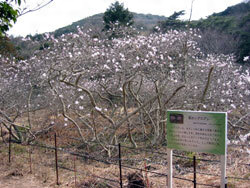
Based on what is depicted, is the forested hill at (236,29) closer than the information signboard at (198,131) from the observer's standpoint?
No

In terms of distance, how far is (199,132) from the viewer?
11.3 feet

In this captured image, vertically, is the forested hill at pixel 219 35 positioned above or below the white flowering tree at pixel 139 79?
above

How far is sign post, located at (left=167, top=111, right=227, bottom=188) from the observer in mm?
3285

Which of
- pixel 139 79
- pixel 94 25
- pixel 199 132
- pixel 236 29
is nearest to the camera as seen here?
pixel 199 132

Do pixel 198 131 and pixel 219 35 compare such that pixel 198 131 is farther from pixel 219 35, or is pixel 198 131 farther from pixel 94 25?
pixel 219 35

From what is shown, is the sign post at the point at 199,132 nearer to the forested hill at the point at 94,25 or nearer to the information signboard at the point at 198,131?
the information signboard at the point at 198,131

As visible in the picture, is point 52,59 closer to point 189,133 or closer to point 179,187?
point 179,187

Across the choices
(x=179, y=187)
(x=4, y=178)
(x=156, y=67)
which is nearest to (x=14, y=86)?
(x=4, y=178)

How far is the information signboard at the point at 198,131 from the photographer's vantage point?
329 centimetres

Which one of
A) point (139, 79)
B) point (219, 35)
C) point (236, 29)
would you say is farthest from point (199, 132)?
point (236, 29)

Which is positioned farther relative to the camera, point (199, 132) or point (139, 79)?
point (139, 79)

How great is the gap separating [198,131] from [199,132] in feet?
0.06

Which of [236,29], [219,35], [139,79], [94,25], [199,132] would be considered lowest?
[199,132]

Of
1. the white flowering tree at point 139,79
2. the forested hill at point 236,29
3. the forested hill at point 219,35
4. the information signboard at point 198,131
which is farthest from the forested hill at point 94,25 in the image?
the information signboard at point 198,131
